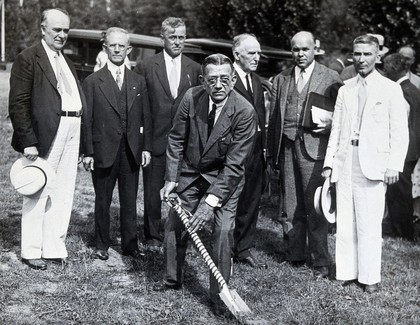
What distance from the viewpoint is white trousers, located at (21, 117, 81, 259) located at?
533cm

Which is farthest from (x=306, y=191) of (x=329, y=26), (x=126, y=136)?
(x=329, y=26)

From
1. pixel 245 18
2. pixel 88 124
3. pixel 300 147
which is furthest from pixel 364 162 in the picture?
pixel 245 18

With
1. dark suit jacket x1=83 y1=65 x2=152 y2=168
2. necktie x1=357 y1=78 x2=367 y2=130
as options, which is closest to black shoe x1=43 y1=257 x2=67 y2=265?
dark suit jacket x1=83 y1=65 x2=152 y2=168

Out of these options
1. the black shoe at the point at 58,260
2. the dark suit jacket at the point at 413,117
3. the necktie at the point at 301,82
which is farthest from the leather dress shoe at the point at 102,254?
the dark suit jacket at the point at 413,117

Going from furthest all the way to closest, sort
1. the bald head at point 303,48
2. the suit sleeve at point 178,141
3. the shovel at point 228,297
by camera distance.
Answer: the bald head at point 303,48 < the suit sleeve at point 178,141 < the shovel at point 228,297

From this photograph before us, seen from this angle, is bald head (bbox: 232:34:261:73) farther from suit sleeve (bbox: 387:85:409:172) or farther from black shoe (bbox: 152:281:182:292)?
black shoe (bbox: 152:281:182:292)

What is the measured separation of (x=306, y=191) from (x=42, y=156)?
244cm

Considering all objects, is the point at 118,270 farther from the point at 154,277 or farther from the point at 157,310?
the point at 157,310

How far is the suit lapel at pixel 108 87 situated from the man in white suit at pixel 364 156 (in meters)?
2.02

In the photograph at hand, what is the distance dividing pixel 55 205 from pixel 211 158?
173 cm

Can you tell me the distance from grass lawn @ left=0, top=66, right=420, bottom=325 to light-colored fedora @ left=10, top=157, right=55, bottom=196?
736 millimetres

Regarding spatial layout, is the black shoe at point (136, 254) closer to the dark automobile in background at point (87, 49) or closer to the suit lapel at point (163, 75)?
the suit lapel at point (163, 75)

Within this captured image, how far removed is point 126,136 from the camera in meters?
5.68

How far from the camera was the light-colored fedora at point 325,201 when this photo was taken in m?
5.21
